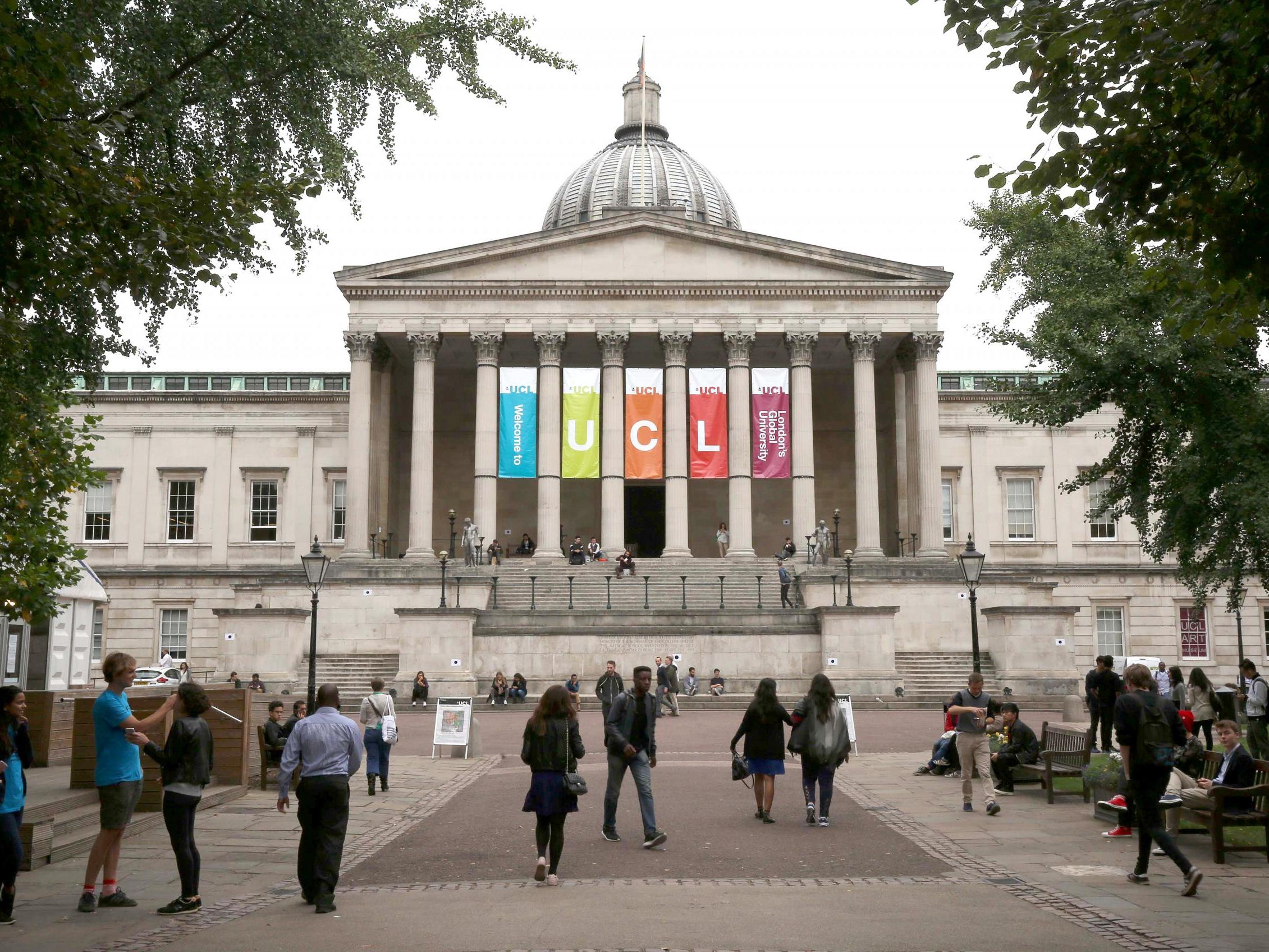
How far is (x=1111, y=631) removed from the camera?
175 feet

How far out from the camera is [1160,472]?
24.5m

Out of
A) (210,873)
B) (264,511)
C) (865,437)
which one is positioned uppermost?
(865,437)

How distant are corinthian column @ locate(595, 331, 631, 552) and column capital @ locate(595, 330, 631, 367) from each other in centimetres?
26

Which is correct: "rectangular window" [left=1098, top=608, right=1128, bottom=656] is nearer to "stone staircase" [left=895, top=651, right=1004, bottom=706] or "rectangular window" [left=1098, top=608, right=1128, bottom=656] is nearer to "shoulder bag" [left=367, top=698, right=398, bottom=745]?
"stone staircase" [left=895, top=651, right=1004, bottom=706]

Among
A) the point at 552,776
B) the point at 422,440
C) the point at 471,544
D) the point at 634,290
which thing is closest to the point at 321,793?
the point at 552,776

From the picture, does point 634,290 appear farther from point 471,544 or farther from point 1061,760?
point 1061,760

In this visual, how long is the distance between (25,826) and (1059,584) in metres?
48.0

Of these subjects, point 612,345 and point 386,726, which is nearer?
point 386,726

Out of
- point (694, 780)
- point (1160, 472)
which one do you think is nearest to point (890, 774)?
point (694, 780)

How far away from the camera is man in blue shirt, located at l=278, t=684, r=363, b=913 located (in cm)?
1019

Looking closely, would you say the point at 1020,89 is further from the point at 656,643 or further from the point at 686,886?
the point at 656,643

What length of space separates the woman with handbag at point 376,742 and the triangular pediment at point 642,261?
32.3 m

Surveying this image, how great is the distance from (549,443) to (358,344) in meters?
8.23

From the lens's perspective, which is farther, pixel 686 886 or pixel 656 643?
pixel 656 643
